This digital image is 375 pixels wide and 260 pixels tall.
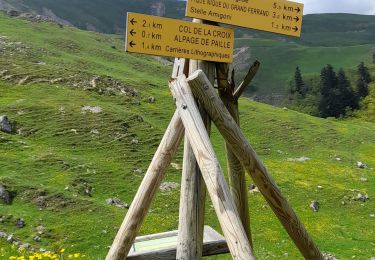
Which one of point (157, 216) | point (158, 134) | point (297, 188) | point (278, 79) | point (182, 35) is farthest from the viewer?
point (278, 79)

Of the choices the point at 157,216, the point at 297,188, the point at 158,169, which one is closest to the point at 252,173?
the point at 158,169

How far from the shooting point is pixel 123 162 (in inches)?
1081

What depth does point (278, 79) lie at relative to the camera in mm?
168125

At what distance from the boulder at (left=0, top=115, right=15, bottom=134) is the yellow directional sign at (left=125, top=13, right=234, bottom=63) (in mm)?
23557

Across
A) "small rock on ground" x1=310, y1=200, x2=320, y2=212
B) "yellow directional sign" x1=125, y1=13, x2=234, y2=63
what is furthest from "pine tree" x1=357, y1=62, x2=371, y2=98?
"yellow directional sign" x1=125, y1=13, x2=234, y2=63

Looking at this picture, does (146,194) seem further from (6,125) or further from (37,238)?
(6,125)

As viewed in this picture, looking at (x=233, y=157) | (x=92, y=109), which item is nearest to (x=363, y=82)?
(x=92, y=109)

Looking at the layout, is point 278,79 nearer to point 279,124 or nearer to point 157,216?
point 279,124

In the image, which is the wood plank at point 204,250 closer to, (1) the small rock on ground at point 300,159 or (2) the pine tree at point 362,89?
(1) the small rock on ground at point 300,159

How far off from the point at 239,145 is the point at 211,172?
2.68 ft

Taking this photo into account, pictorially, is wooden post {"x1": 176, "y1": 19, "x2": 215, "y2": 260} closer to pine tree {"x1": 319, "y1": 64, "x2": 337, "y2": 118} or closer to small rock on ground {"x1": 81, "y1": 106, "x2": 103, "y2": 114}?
small rock on ground {"x1": 81, "y1": 106, "x2": 103, "y2": 114}

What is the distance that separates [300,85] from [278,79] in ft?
103

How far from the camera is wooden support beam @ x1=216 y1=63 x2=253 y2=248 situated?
24.6 ft

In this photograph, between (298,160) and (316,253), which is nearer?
(316,253)
